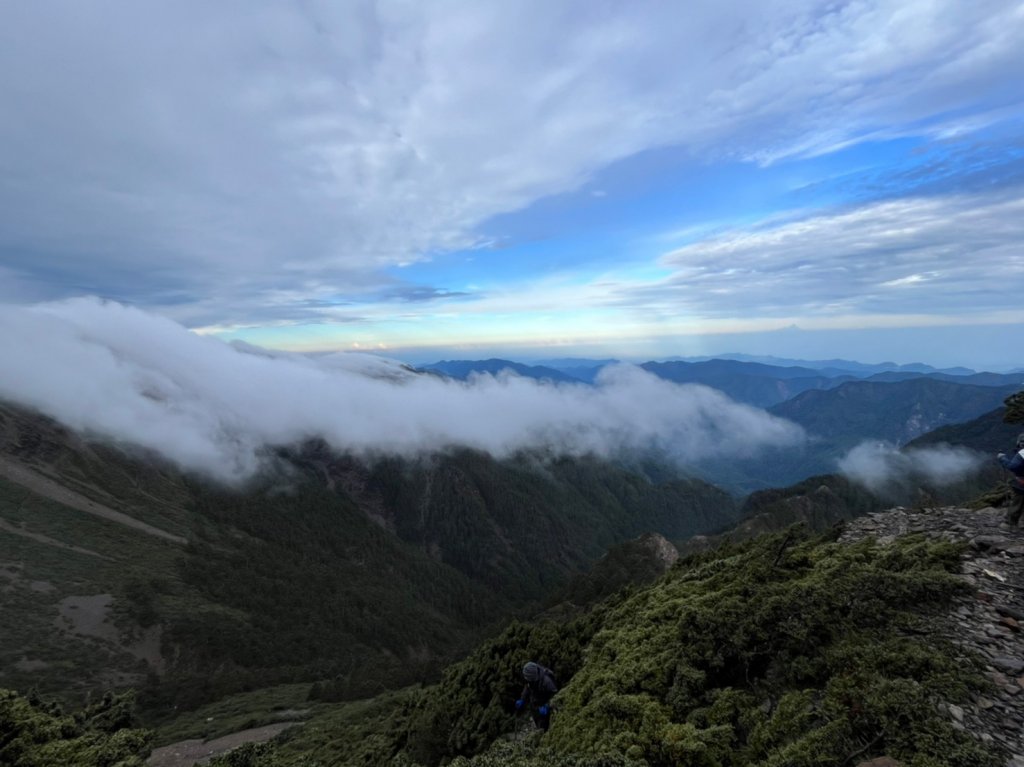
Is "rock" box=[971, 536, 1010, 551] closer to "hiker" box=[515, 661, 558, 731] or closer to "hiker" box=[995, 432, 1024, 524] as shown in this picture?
"hiker" box=[995, 432, 1024, 524]

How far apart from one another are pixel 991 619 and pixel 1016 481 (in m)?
6.83

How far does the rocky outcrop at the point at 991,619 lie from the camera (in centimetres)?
882

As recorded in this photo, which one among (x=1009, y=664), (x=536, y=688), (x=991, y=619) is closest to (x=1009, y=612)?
(x=991, y=619)

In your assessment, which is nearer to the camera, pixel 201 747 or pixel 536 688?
pixel 536 688

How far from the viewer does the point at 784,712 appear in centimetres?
1066

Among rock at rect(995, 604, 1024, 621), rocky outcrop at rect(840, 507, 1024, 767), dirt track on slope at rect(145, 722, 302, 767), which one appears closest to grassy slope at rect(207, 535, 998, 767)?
rocky outcrop at rect(840, 507, 1024, 767)

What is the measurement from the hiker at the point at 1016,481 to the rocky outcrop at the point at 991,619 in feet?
1.39

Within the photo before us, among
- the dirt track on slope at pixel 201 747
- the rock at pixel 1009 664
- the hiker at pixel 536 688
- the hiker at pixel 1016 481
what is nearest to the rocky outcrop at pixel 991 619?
the rock at pixel 1009 664

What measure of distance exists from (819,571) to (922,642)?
525cm

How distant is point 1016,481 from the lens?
51.4 ft

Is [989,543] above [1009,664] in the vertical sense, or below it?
above

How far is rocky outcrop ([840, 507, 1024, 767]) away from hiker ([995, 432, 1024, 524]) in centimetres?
42

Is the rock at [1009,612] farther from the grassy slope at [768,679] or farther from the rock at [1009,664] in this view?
the rock at [1009,664]

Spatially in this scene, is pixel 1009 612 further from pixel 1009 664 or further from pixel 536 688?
pixel 536 688
